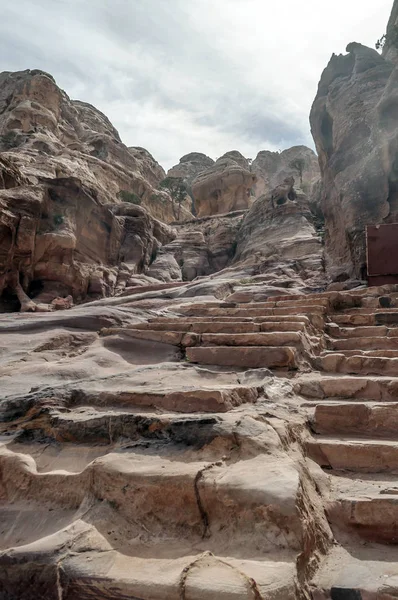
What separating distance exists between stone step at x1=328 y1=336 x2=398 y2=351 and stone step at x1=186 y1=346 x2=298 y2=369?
1.20m

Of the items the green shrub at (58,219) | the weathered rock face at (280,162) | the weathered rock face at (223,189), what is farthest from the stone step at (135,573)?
the weathered rock face at (280,162)

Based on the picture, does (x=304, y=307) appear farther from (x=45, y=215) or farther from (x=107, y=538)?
(x=45, y=215)

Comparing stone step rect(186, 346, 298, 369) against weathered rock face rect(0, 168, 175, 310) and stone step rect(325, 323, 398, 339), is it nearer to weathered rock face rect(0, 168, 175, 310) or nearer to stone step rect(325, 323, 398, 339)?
stone step rect(325, 323, 398, 339)

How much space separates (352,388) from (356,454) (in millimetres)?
821

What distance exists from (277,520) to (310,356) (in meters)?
2.64

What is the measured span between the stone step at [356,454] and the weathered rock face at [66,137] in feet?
78.6

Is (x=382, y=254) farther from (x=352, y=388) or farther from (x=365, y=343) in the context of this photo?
(x=352, y=388)

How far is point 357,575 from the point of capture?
149 centimetres

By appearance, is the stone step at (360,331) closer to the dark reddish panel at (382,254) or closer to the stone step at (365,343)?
the stone step at (365,343)

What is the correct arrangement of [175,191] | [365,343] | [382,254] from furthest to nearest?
[175,191] → [382,254] → [365,343]

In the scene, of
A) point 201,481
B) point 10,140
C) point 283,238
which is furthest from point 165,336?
point 10,140

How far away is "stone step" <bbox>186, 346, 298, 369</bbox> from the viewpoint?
3717mm

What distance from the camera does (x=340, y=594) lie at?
1.39m

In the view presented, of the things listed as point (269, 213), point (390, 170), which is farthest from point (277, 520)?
point (269, 213)
